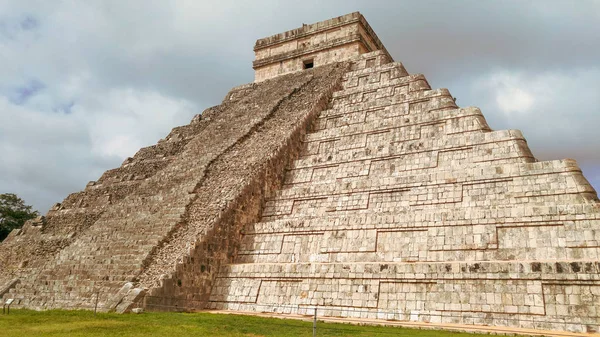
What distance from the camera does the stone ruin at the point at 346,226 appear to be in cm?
930

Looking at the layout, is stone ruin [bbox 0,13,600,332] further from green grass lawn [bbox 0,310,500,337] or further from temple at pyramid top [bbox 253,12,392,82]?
temple at pyramid top [bbox 253,12,392,82]

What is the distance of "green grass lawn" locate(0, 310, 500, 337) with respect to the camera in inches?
293

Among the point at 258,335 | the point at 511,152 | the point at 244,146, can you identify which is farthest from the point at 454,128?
the point at 258,335

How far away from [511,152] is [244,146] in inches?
311

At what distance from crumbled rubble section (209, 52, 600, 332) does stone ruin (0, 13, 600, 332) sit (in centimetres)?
3

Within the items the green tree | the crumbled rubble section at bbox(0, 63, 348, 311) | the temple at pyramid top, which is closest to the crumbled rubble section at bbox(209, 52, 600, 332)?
the crumbled rubble section at bbox(0, 63, 348, 311)

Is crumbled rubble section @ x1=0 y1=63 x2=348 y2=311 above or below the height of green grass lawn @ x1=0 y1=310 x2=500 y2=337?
above

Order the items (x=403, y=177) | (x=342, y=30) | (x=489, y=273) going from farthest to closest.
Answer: (x=342, y=30), (x=403, y=177), (x=489, y=273)

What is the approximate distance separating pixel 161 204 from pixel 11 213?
19.3 metres

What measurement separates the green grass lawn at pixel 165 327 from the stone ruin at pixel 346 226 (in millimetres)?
1216

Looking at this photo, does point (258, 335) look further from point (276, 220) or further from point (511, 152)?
point (511, 152)

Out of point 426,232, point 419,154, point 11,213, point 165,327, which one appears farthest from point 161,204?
point 11,213

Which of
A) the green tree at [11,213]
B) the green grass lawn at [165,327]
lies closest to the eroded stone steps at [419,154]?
the green grass lawn at [165,327]

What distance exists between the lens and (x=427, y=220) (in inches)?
427
